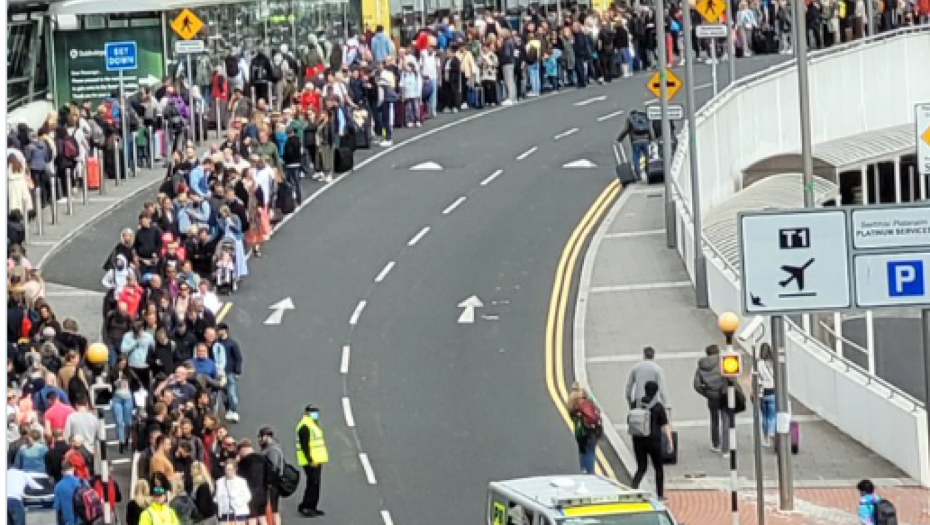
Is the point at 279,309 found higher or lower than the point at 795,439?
higher

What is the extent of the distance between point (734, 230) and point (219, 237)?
8.82 meters

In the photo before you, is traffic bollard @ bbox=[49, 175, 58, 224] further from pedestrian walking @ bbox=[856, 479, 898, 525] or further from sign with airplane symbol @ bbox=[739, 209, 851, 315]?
pedestrian walking @ bbox=[856, 479, 898, 525]

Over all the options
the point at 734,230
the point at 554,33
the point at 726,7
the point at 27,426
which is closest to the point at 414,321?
the point at 734,230

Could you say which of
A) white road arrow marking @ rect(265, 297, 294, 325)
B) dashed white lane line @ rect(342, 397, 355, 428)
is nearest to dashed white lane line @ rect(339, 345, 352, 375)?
→ dashed white lane line @ rect(342, 397, 355, 428)

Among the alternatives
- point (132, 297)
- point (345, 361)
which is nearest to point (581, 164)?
point (345, 361)

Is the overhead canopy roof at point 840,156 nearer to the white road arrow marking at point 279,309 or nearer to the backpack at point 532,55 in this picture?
the backpack at point 532,55

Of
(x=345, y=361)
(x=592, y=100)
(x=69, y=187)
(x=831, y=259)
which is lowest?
(x=345, y=361)

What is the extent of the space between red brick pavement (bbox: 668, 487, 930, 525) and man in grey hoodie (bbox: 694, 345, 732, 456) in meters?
1.55

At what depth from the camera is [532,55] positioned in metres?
52.1

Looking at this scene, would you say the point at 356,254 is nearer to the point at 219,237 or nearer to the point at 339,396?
the point at 219,237

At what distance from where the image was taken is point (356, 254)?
3706cm

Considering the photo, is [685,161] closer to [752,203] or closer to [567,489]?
[752,203]

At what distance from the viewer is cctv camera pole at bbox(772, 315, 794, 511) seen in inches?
939

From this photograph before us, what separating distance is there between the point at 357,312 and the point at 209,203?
3131 mm
